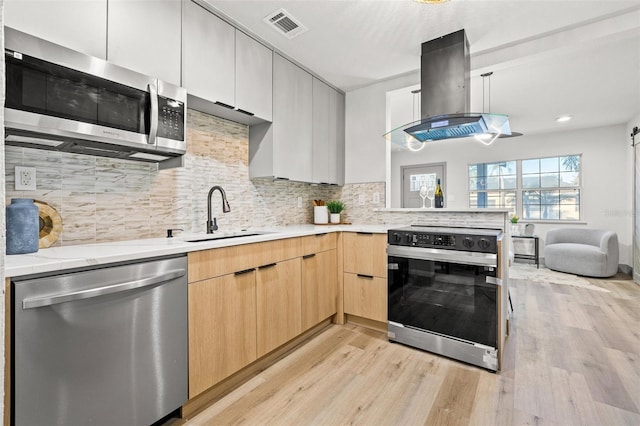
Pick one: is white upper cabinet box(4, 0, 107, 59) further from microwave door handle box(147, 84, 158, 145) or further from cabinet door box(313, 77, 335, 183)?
cabinet door box(313, 77, 335, 183)

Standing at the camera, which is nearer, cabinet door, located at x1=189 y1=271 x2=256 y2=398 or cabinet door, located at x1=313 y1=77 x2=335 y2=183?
cabinet door, located at x1=189 y1=271 x2=256 y2=398

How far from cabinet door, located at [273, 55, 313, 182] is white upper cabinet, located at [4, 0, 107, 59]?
4.34ft

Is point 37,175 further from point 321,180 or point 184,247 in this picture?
point 321,180

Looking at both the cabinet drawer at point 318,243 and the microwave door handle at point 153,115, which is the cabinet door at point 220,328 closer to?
the cabinet drawer at point 318,243

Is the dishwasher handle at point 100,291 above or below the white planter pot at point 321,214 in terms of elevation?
below

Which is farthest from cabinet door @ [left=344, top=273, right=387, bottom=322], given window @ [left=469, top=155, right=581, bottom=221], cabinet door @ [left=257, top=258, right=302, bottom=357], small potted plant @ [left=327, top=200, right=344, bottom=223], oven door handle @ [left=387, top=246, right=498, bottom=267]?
window @ [left=469, top=155, right=581, bottom=221]

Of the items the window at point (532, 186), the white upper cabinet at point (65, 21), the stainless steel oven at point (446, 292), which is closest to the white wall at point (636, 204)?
the window at point (532, 186)

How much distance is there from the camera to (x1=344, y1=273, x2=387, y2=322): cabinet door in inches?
103

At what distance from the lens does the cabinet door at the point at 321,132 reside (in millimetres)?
3174

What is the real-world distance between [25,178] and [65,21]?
0.78 m

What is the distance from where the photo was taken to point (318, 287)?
257cm

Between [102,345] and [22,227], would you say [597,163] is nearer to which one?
[102,345]

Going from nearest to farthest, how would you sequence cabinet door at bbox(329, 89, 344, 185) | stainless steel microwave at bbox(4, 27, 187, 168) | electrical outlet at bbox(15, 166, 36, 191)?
stainless steel microwave at bbox(4, 27, 187, 168), electrical outlet at bbox(15, 166, 36, 191), cabinet door at bbox(329, 89, 344, 185)

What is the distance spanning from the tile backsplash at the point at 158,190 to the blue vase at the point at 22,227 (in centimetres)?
26
